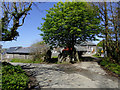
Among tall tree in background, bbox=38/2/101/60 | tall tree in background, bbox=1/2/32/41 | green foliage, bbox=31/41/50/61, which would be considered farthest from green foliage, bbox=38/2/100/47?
tall tree in background, bbox=1/2/32/41

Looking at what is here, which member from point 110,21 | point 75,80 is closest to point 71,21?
point 110,21

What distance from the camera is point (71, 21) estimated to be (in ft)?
29.8

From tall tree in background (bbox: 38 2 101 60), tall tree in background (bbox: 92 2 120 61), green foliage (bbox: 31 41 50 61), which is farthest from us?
green foliage (bbox: 31 41 50 61)

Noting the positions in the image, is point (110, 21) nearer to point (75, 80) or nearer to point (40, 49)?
point (75, 80)

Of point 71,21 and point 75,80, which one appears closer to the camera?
point 75,80

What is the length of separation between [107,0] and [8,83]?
27.8ft

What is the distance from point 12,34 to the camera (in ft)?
16.3

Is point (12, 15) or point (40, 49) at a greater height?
point (12, 15)

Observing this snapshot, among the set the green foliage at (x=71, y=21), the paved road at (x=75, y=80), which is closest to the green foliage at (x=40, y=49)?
the green foliage at (x=71, y=21)

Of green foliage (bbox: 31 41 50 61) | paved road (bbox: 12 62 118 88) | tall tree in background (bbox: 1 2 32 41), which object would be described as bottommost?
paved road (bbox: 12 62 118 88)

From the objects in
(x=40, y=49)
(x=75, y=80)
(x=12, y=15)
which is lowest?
(x=75, y=80)

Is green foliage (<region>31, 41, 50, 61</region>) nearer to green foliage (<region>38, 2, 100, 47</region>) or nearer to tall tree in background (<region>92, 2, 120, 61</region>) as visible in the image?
green foliage (<region>38, 2, 100, 47</region>)

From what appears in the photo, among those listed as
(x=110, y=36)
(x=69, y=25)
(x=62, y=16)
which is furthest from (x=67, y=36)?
(x=110, y=36)

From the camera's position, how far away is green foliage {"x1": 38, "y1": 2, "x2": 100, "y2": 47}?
8972 millimetres
